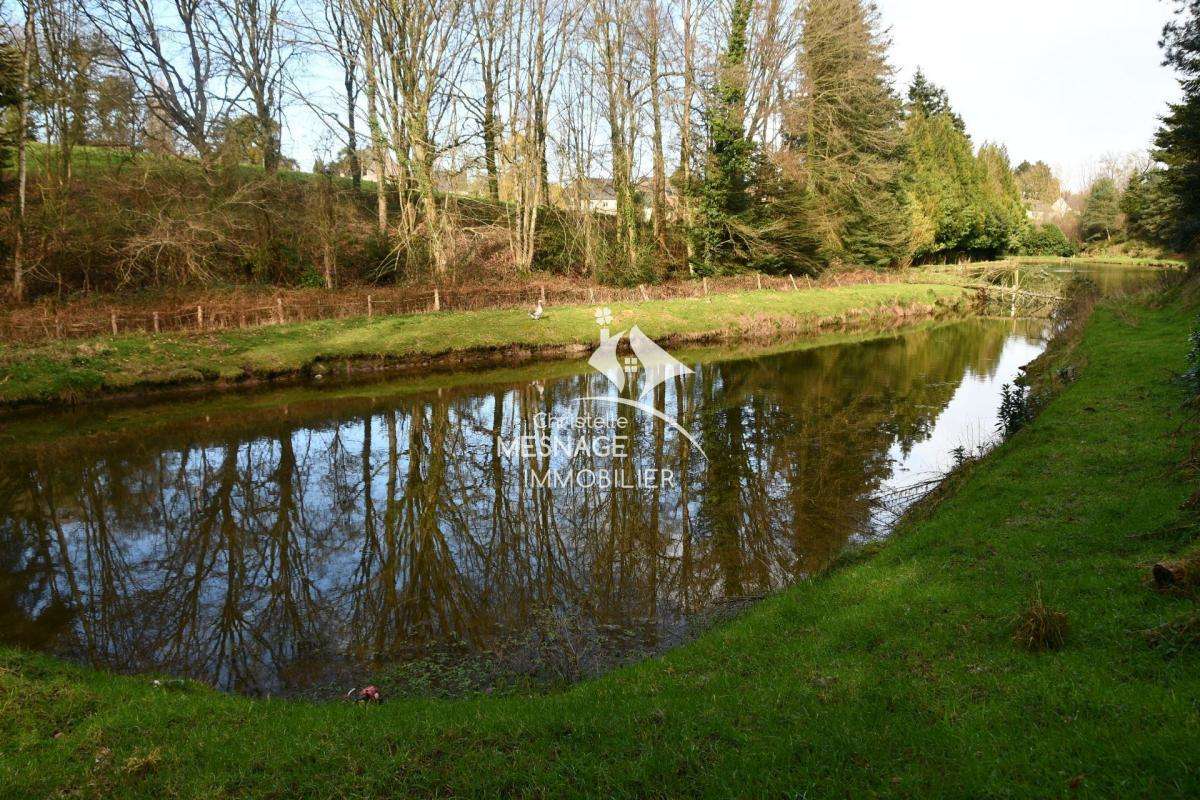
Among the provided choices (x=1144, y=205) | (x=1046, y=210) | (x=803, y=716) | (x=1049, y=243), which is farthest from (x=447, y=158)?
(x=1046, y=210)

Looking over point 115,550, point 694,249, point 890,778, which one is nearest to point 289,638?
point 115,550

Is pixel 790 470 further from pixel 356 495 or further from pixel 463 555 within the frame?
pixel 356 495

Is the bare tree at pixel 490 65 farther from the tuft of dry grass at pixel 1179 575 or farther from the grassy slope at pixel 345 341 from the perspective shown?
the tuft of dry grass at pixel 1179 575

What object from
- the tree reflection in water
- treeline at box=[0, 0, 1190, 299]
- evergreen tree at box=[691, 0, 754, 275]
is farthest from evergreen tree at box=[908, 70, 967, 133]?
the tree reflection in water

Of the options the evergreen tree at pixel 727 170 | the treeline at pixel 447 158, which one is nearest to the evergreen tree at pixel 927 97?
the treeline at pixel 447 158

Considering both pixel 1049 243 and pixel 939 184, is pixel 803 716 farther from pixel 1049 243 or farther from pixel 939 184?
pixel 1049 243

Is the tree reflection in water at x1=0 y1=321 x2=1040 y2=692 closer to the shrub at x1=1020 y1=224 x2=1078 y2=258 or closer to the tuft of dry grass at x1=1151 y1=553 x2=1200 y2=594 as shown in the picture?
the tuft of dry grass at x1=1151 y1=553 x2=1200 y2=594

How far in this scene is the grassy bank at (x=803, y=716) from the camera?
144 inches

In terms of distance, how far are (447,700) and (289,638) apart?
2.37 meters

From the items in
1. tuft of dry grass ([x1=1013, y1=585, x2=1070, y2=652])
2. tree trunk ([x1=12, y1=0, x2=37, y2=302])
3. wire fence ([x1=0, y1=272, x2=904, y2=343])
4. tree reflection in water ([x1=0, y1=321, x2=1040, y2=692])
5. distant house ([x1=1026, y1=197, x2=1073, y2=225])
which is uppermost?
distant house ([x1=1026, y1=197, x2=1073, y2=225])

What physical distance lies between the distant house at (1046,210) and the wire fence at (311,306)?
246 feet

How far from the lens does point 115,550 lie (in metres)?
8.98

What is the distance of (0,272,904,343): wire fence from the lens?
1867 centimetres

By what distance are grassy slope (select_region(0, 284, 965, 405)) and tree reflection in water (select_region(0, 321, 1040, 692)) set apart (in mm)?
4412
